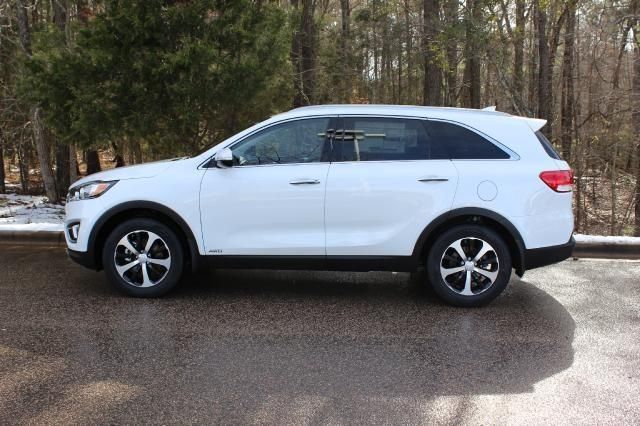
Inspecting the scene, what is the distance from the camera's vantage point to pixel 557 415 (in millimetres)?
3430

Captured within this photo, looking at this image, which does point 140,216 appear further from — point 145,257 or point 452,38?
point 452,38

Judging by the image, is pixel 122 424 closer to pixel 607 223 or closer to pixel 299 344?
pixel 299 344

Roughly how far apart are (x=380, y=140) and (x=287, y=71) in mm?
4589

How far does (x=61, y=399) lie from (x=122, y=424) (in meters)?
0.54

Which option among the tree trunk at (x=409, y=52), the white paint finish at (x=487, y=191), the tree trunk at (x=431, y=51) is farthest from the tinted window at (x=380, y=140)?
the tree trunk at (x=409, y=52)

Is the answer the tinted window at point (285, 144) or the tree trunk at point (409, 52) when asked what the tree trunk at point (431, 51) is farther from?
the tinted window at point (285, 144)

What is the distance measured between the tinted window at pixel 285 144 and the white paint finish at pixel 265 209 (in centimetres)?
10

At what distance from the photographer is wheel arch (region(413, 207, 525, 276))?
5180mm

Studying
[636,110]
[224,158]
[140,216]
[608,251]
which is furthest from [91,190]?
[636,110]

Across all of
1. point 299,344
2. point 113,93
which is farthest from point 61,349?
point 113,93

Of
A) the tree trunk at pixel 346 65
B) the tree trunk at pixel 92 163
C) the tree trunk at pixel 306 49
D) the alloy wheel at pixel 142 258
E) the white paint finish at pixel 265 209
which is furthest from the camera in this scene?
the tree trunk at pixel 346 65

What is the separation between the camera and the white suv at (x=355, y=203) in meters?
5.19

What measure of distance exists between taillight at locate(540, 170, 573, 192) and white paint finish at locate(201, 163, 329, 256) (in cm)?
193

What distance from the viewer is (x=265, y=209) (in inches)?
209
